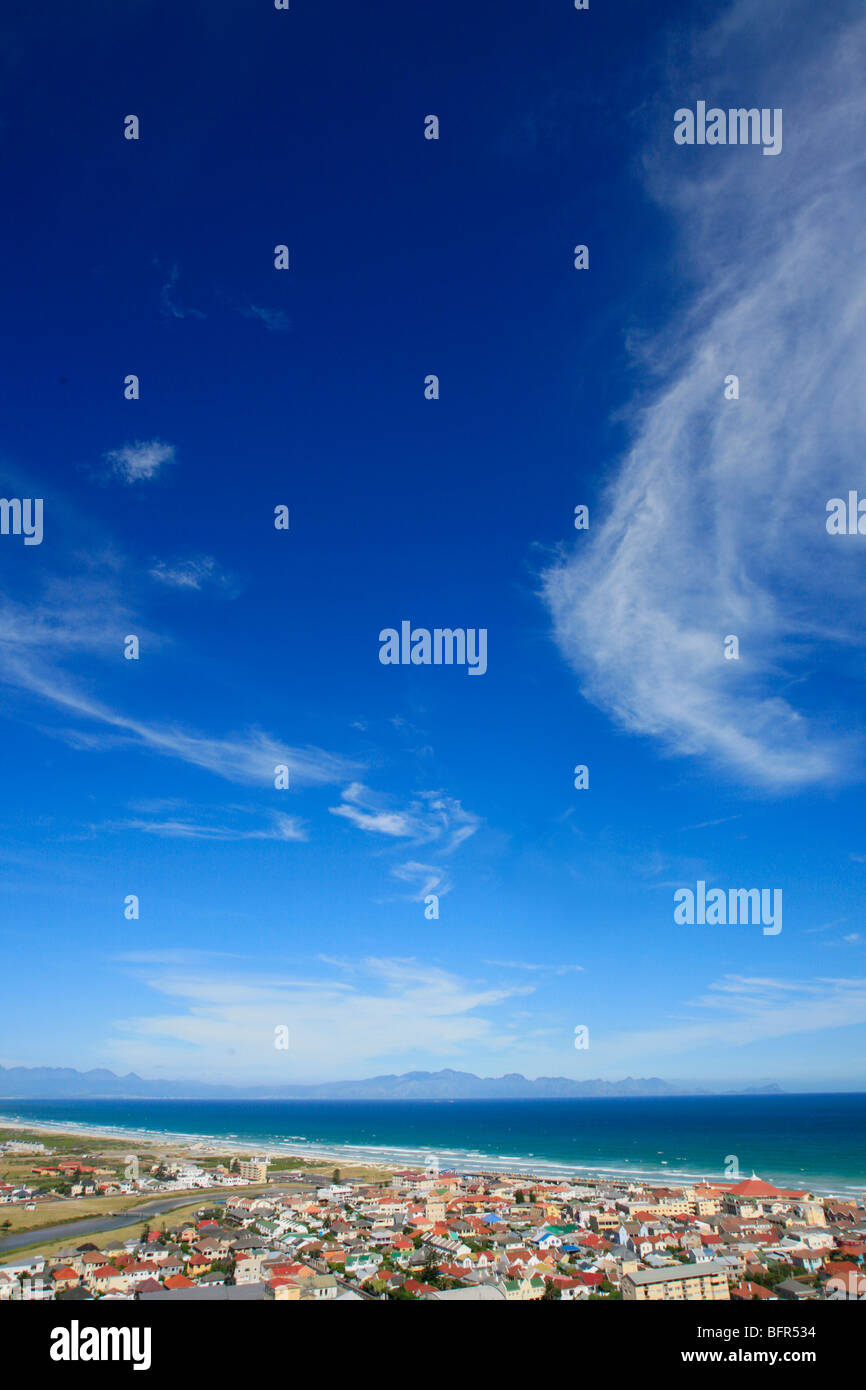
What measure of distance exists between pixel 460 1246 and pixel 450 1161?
3147 centimetres

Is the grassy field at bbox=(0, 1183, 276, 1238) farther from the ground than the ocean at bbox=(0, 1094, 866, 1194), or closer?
farther from the ground

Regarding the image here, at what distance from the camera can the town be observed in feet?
42.2

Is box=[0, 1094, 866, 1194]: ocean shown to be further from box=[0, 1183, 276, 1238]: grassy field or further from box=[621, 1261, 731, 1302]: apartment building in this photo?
box=[621, 1261, 731, 1302]: apartment building

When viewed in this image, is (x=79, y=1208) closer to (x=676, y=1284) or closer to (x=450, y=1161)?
(x=676, y=1284)

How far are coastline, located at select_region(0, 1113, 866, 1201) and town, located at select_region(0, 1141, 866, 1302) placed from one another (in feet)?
18.2

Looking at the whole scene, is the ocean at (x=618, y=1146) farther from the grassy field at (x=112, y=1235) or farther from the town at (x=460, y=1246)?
the grassy field at (x=112, y=1235)

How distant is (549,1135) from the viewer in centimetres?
6606

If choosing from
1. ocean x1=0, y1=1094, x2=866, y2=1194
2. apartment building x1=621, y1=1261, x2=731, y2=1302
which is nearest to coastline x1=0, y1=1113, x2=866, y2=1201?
ocean x1=0, y1=1094, x2=866, y2=1194

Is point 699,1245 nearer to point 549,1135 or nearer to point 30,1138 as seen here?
point 30,1138
